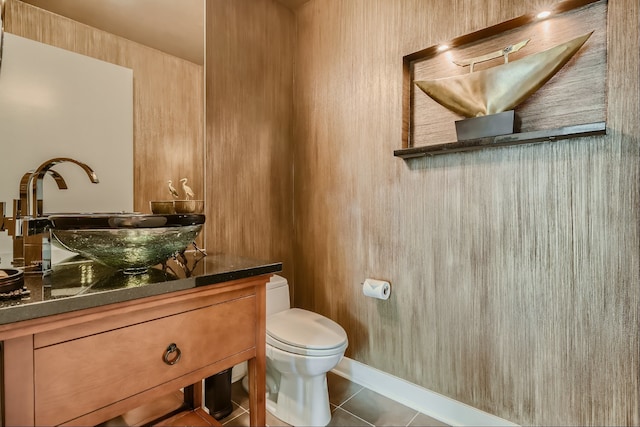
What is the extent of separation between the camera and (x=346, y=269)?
2.10 m

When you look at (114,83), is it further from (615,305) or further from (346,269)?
(615,305)

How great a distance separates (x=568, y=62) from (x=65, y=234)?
6.38 ft

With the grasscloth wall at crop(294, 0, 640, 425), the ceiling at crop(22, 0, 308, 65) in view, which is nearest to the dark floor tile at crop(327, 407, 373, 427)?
the grasscloth wall at crop(294, 0, 640, 425)

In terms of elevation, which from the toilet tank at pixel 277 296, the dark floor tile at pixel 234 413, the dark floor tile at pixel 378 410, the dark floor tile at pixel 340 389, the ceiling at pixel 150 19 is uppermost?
the ceiling at pixel 150 19

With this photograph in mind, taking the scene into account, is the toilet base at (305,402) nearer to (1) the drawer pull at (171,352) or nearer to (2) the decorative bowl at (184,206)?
(1) the drawer pull at (171,352)

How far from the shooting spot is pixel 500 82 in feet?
4.75

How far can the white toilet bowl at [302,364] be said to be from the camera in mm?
1507

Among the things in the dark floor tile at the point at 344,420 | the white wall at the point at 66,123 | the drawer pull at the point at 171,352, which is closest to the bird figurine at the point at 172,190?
the white wall at the point at 66,123

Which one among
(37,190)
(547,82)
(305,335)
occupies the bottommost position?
(305,335)

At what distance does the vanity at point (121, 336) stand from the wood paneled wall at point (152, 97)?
568 mm

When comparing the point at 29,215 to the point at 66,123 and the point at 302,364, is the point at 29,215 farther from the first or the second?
the point at 302,364

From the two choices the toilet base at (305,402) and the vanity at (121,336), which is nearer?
the vanity at (121,336)

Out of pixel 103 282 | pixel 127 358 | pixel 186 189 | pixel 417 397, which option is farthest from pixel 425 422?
pixel 186 189

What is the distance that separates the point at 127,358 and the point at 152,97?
1.23 m
